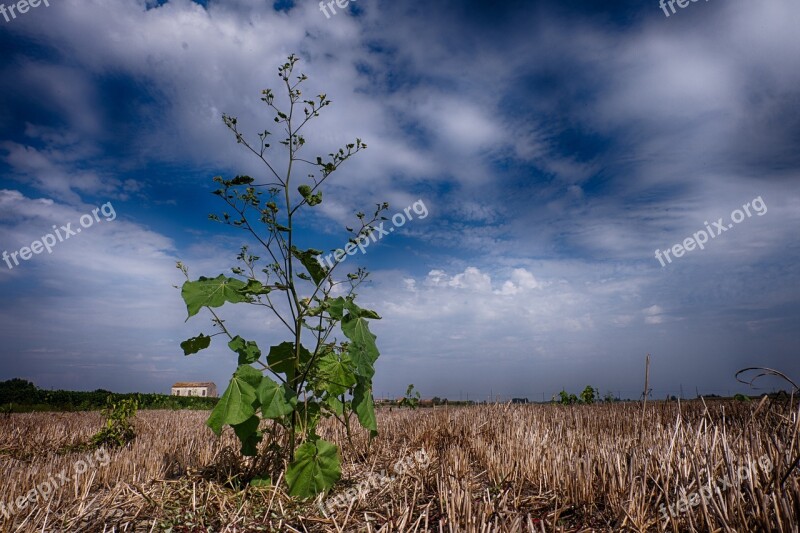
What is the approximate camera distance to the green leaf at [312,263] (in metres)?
3.65

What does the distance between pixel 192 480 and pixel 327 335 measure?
6.19 feet

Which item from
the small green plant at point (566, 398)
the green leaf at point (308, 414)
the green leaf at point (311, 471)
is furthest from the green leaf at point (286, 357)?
the small green plant at point (566, 398)

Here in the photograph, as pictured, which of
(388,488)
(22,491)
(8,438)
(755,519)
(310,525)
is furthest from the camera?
(8,438)

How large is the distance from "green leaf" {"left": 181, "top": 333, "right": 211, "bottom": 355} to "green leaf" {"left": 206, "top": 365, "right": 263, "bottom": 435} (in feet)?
2.41

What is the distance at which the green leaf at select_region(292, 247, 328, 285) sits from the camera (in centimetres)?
365

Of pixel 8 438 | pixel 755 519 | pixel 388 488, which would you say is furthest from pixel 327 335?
pixel 8 438

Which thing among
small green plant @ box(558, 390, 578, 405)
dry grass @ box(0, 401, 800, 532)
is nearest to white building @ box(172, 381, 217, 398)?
small green plant @ box(558, 390, 578, 405)

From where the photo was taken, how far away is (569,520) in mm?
3002

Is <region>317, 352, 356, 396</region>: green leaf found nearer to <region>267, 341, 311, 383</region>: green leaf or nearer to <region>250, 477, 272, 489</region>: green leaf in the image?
<region>267, 341, 311, 383</region>: green leaf

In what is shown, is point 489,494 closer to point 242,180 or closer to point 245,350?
point 245,350

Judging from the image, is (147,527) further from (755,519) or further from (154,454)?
(755,519)

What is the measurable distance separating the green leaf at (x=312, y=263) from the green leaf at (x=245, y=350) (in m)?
0.78

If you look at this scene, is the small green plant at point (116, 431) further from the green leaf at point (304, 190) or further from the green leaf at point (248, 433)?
the green leaf at point (304, 190)

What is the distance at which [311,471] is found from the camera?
340cm
